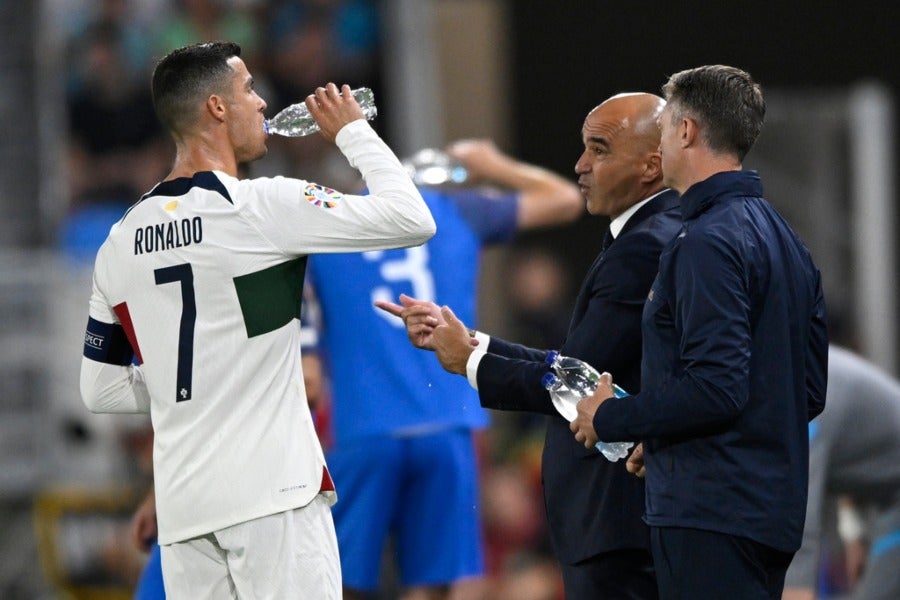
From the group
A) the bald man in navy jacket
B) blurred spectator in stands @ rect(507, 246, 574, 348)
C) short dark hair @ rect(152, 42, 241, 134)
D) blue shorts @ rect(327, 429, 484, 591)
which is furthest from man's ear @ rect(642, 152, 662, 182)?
blurred spectator in stands @ rect(507, 246, 574, 348)

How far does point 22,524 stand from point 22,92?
279 centimetres

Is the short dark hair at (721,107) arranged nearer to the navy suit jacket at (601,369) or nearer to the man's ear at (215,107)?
the navy suit jacket at (601,369)

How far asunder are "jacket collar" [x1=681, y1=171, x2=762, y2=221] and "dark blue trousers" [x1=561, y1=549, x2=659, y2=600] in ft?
3.24

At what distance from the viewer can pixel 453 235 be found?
19.7ft

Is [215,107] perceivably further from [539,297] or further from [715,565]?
[539,297]

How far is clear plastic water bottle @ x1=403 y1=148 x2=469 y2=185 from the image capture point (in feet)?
19.0

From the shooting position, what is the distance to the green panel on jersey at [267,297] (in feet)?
12.7

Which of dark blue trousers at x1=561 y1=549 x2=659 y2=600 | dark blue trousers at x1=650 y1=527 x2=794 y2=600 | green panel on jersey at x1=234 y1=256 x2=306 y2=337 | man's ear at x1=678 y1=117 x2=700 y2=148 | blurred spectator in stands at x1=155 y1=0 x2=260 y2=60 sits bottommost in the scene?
dark blue trousers at x1=561 y1=549 x2=659 y2=600

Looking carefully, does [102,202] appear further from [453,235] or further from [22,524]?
[453,235]

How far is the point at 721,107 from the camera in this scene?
3.68 metres

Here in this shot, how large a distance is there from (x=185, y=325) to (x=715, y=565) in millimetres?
1457

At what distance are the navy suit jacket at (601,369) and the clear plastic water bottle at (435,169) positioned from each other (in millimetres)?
1696

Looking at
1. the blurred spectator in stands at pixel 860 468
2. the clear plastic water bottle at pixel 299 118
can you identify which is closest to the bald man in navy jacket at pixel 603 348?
the clear plastic water bottle at pixel 299 118

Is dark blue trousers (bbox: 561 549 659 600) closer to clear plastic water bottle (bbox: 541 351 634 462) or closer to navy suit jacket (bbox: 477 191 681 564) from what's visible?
navy suit jacket (bbox: 477 191 681 564)
